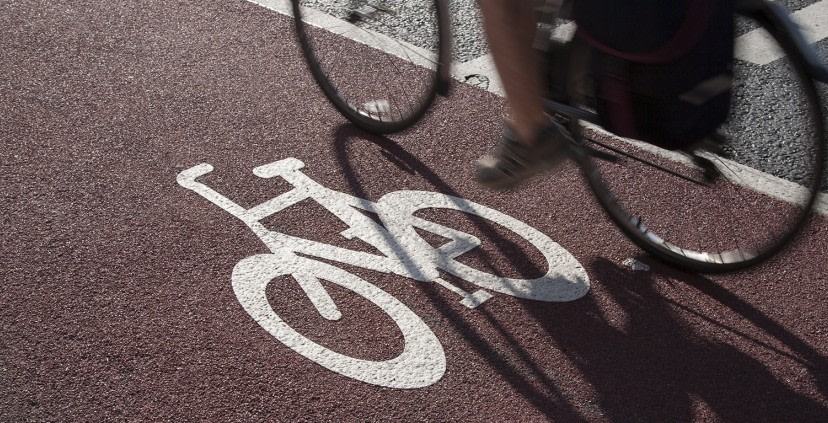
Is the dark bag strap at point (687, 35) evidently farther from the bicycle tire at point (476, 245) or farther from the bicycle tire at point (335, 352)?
the bicycle tire at point (335, 352)

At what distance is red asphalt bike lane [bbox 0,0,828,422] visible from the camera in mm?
3322

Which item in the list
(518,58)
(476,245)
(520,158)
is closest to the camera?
(518,58)

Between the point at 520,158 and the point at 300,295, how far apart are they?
3.26 feet

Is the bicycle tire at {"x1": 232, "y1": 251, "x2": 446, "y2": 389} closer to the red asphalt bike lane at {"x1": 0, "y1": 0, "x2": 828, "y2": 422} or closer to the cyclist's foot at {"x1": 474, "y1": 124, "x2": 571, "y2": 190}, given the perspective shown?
the red asphalt bike lane at {"x1": 0, "y1": 0, "x2": 828, "y2": 422}

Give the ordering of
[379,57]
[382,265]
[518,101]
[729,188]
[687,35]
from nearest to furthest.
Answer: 1. [687,35]
2. [518,101]
3. [382,265]
4. [729,188]
5. [379,57]

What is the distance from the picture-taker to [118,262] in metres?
3.98

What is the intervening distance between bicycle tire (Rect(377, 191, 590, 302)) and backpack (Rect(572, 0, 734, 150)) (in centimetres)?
71

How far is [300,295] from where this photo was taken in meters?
3.80

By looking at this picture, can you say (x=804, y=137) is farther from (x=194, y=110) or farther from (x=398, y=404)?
(x=194, y=110)

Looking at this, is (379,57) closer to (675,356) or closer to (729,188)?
(729,188)

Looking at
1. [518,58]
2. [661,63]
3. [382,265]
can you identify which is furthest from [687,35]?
[382,265]

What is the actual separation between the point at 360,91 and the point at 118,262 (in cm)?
167

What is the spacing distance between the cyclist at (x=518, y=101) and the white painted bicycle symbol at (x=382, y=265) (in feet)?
1.21

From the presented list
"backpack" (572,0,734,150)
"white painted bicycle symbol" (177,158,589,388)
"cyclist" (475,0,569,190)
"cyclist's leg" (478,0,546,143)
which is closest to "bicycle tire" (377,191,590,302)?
"white painted bicycle symbol" (177,158,589,388)
